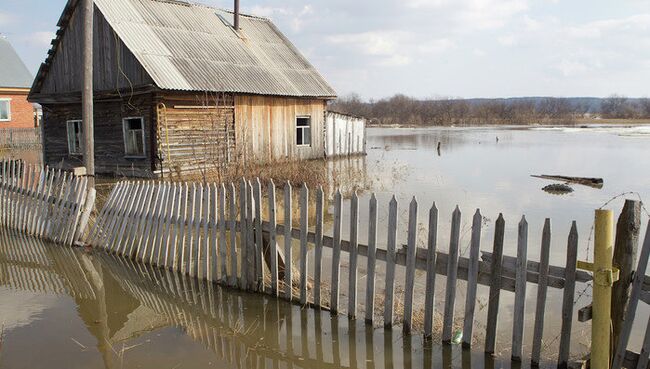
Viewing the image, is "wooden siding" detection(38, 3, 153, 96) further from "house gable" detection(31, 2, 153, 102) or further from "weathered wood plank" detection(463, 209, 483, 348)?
"weathered wood plank" detection(463, 209, 483, 348)

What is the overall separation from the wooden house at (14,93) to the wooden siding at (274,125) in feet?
76.0

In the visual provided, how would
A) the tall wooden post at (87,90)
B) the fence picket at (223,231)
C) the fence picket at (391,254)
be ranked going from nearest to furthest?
the fence picket at (391,254) → the fence picket at (223,231) → the tall wooden post at (87,90)

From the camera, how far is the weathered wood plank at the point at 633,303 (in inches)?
141

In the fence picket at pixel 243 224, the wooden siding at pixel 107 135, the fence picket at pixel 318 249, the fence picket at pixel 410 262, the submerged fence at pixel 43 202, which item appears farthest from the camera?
the wooden siding at pixel 107 135

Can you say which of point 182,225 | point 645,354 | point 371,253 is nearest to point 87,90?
point 182,225

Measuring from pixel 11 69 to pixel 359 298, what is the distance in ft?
131

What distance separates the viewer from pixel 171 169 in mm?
16844

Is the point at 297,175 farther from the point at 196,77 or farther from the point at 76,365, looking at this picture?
the point at 76,365

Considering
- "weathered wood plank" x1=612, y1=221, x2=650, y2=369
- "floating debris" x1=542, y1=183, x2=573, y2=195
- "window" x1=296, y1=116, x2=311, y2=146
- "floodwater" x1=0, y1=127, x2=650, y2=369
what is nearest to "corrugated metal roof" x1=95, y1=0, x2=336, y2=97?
"window" x1=296, y1=116, x2=311, y2=146

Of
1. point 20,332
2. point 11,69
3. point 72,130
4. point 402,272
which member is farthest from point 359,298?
point 11,69

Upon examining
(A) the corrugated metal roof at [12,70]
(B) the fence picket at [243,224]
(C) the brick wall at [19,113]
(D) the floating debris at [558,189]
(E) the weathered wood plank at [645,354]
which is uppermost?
(A) the corrugated metal roof at [12,70]

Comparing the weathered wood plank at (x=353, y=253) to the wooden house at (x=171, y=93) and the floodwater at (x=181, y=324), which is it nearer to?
the floodwater at (x=181, y=324)

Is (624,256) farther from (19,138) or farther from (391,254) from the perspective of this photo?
(19,138)

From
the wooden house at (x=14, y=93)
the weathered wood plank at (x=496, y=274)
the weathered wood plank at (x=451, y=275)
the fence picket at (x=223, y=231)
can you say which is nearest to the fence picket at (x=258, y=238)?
the fence picket at (x=223, y=231)
